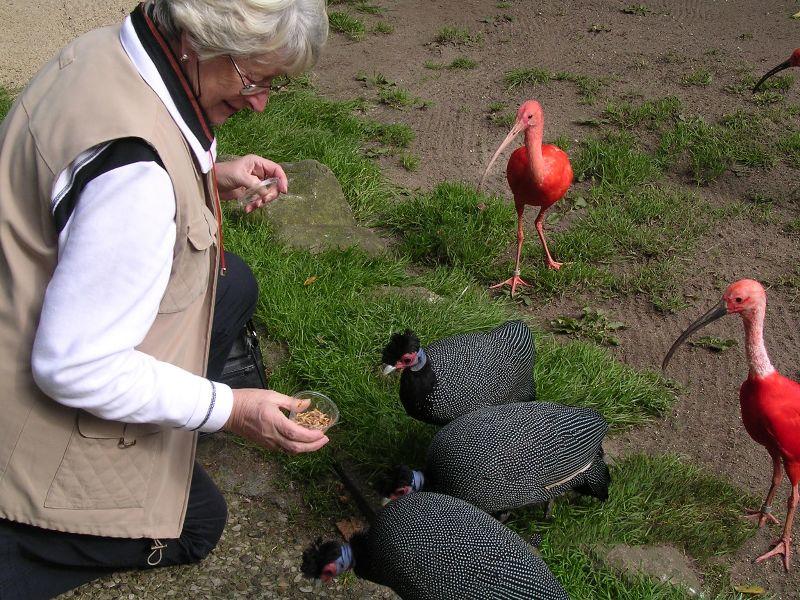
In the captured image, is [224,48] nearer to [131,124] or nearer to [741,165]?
[131,124]

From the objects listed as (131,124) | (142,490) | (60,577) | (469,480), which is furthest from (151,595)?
(131,124)

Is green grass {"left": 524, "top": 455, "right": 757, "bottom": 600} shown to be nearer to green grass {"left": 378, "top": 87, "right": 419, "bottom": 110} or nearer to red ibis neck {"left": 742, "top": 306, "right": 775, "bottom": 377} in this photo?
red ibis neck {"left": 742, "top": 306, "right": 775, "bottom": 377}

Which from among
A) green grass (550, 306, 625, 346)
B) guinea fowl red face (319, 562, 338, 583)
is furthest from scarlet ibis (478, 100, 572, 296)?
guinea fowl red face (319, 562, 338, 583)

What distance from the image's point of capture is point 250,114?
566cm

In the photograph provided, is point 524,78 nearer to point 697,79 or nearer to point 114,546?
point 697,79

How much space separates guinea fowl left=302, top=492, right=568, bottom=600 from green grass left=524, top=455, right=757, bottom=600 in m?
0.37

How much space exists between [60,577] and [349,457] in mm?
1282

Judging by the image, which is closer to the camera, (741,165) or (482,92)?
(741,165)

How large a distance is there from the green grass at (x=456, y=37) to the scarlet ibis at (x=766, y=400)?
4.93 meters

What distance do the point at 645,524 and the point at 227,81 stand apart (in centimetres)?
229

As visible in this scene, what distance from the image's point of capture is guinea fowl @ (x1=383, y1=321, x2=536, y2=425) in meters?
3.25

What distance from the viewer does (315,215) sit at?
469 centimetres

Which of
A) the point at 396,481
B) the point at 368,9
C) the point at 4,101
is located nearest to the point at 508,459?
the point at 396,481

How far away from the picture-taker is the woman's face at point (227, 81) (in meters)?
1.93
